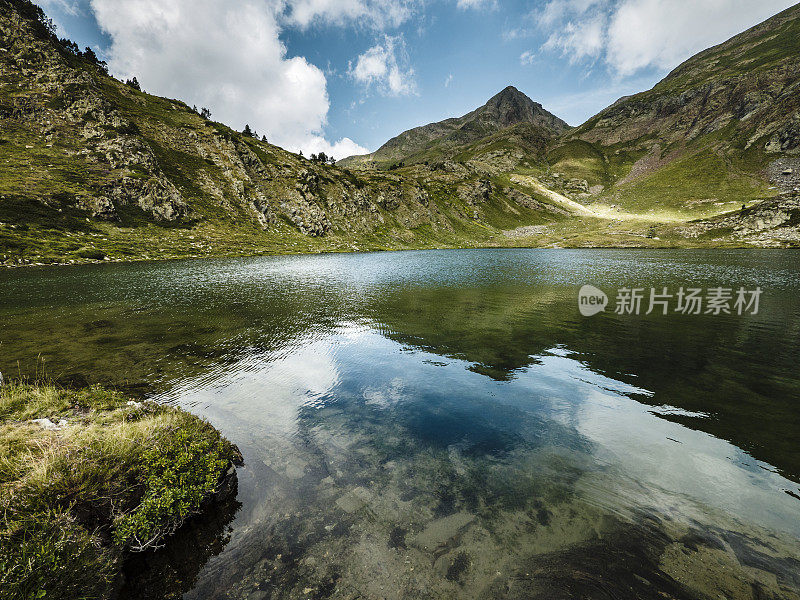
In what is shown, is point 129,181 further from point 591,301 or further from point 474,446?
point 474,446

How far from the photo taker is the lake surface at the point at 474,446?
7121 mm

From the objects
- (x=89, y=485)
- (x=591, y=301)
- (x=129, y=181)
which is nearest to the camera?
(x=89, y=485)

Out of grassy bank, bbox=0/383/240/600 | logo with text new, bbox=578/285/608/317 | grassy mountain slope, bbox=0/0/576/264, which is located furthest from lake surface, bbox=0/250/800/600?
grassy mountain slope, bbox=0/0/576/264

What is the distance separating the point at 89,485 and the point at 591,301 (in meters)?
44.6

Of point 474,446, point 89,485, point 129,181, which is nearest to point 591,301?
point 474,446

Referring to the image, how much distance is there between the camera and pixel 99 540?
6.39 meters

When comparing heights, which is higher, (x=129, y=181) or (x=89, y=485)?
(x=129, y=181)

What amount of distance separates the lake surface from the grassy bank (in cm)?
83

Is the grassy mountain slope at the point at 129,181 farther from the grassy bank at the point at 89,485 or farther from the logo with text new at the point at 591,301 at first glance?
the logo with text new at the point at 591,301

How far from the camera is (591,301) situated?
39.2 meters

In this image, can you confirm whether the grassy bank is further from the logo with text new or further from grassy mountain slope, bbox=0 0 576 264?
grassy mountain slope, bbox=0 0 576 264

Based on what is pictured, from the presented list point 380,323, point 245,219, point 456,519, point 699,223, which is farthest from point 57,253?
point 699,223

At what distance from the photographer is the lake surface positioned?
7121 millimetres

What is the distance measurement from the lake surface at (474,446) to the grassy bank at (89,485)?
2.73ft
